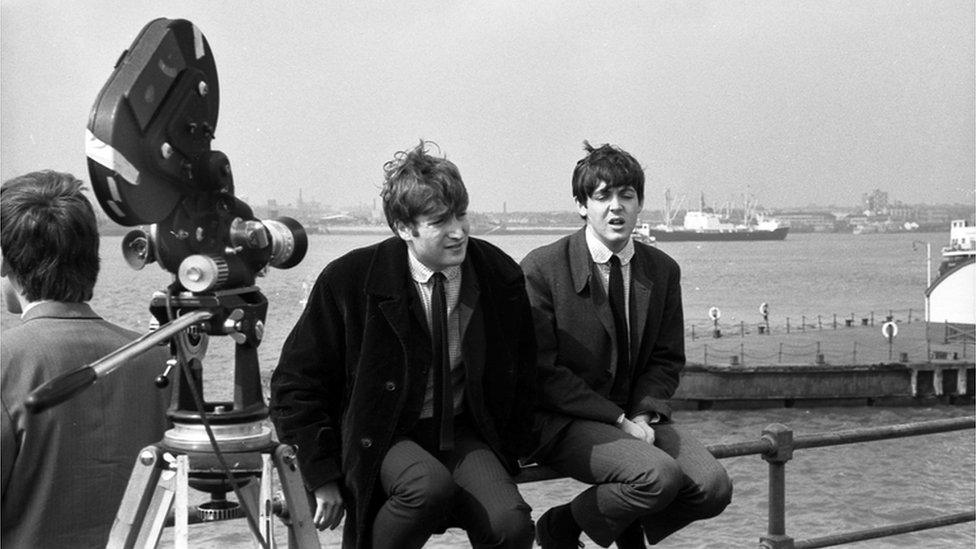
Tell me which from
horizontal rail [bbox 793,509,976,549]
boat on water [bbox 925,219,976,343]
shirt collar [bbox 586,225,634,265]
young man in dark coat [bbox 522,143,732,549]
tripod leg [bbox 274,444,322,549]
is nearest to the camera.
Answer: tripod leg [bbox 274,444,322,549]

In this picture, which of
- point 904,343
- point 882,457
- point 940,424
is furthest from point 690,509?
point 904,343

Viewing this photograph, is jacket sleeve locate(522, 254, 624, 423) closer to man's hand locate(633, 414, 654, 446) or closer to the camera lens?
man's hand locate(633, 414, 654, 446)

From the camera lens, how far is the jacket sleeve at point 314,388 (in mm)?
3951

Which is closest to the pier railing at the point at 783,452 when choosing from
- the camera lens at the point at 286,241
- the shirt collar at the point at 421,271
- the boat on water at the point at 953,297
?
the shirt collar at the point at 421,271

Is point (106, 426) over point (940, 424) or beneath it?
over

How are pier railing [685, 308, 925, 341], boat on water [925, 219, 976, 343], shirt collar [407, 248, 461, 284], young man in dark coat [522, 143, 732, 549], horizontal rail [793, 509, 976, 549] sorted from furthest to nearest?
pier railing [685, 308, 925, 341]
boat on water [925, 219, 976, 343]
horizontal rail [793, 509, 976, 549]
young man in dark coat [522, 143, 732, 549]
shirt collar [407, 248, 461, 284]

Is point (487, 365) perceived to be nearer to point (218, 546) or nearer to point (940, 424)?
point (940, 424)

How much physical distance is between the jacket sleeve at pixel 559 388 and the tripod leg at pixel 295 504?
62.6 inches

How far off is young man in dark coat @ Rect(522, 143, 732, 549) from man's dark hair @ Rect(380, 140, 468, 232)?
0.82m

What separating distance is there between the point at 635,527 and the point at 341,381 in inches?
52.7

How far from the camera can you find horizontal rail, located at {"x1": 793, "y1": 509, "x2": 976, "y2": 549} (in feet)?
17.3

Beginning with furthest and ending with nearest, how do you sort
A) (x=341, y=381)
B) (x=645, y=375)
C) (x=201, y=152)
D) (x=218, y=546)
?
(x=218, y=546), (x=645, y=375), (x=341, y=381), (x=201, y=152)

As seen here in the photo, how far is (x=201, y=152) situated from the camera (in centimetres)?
294

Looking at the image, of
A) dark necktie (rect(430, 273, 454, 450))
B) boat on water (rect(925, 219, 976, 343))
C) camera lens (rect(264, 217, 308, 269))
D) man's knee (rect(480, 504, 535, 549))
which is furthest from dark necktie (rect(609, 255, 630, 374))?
boat on water (rect(925, 219, 976, 343))
